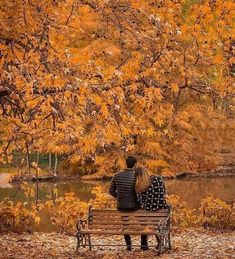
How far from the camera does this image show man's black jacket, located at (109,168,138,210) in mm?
10594

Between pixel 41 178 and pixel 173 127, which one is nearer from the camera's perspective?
pixel 41 178

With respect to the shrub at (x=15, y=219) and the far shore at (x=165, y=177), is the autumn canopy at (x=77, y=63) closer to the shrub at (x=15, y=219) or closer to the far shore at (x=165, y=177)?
the shrub at (x=15, y=219)

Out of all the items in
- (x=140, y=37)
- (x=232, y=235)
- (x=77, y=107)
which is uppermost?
(x=140, y=37)

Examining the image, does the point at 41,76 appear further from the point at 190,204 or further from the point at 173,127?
the point at 173,127

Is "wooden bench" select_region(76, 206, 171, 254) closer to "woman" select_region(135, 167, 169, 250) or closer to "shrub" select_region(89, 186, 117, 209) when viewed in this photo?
"woman" select_region(135, 167, 169, 250)

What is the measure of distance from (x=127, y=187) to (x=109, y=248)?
1747mm

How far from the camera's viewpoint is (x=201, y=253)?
36.4 ft

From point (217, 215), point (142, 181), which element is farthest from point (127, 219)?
point (217, 215)

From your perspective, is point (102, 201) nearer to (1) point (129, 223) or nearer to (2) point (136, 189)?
(1) point (129, 223)

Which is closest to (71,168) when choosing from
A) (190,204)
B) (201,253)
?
(190,204)

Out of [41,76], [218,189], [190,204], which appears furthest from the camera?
[218,189]

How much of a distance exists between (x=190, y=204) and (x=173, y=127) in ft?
43.7

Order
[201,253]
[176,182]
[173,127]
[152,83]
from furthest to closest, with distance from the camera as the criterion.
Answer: [173,127] → [176,182] → [201,253] → [152,83]

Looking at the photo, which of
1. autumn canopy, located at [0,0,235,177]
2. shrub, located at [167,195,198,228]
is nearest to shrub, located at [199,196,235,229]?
shrub, located at [167,195,198,228]
